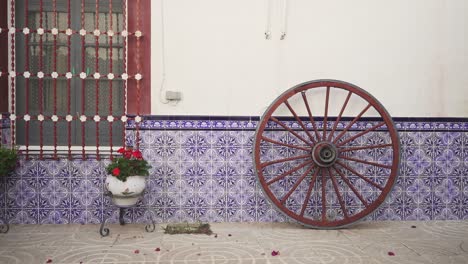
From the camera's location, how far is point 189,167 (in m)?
4.15

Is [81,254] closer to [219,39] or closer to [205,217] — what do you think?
[205,217]

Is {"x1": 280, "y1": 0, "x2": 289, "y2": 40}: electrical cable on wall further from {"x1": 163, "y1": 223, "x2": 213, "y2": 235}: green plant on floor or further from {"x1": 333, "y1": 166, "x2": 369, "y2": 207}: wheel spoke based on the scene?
{"x1": 163, "y1": 223, "x2": 213, "y2": 235}: green plant on floor

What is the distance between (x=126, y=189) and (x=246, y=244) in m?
1.10

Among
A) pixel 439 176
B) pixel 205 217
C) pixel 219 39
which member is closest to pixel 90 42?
pixel 219 39

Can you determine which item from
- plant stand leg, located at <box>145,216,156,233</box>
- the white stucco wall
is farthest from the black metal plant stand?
→ the white stucco wall

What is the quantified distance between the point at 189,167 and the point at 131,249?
1009mm

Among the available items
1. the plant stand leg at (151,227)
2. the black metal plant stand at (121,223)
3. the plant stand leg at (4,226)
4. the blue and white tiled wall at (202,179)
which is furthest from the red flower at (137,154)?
the plant stand leg at (4,226)

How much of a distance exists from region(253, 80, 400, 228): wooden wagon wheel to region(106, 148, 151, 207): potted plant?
41.6 inches

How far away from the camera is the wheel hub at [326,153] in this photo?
4.00 meters

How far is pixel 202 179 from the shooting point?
13.7ft

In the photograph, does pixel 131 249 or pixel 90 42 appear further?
pixel 90 42

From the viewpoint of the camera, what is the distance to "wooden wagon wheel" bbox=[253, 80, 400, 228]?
13.3 feet

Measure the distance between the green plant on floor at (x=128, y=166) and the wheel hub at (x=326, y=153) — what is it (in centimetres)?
152

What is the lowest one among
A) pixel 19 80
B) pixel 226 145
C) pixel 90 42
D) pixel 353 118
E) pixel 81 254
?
pixel 81 254
